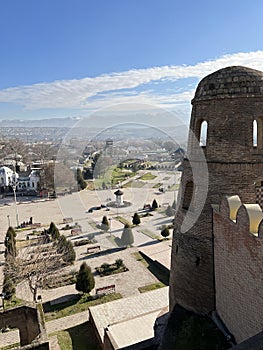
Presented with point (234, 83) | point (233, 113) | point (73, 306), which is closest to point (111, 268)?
point (73, 306)

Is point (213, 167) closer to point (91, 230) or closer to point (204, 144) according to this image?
point (204, 144)

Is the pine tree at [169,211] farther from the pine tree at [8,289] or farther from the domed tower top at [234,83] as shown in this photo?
the domed tower top at [234,83]

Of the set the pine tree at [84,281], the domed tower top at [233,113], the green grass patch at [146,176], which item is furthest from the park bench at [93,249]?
the domed tower top at [233,113]

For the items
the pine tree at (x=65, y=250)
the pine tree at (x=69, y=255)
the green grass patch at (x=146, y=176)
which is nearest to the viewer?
the pine tree at (x=65, y=250)

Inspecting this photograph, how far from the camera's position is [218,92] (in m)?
7.16

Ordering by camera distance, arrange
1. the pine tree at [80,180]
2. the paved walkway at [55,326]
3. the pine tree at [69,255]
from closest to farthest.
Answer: the paved walkway at [55,326] → the pine tree at [69,255] → the pine tree at [80,180]

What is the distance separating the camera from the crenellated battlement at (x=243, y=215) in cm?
598

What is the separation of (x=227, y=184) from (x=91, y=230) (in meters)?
23.9

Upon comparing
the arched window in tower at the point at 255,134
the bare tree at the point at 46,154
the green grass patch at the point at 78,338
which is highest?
the arched window in tower at the point at 255,134

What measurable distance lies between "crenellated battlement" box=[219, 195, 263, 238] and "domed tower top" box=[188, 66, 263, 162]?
1.11 m

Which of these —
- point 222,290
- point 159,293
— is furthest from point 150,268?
point 222,290

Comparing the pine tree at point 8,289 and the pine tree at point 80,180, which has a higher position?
the pine tree at point 80,180

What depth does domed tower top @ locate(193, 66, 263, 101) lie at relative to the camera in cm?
699

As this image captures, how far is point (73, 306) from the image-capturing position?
1534cm
